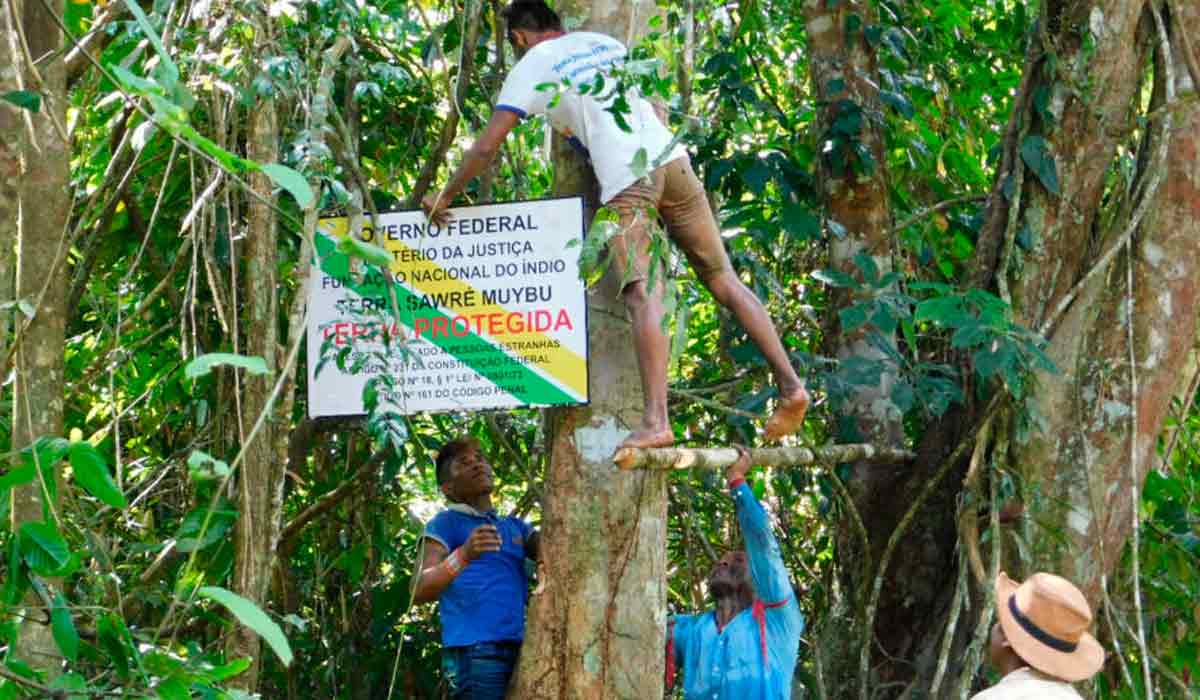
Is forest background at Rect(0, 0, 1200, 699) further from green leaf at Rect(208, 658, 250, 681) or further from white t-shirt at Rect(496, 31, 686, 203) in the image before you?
green leaf at Rect(208, 658, 250, 681)

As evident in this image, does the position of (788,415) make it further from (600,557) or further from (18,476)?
(18,476)

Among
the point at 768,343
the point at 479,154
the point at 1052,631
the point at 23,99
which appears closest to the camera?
the point at 23,99

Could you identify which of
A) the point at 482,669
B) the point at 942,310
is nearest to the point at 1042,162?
the point at 942,310

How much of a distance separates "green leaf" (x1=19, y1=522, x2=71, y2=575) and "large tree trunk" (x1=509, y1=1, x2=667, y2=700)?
1613mm

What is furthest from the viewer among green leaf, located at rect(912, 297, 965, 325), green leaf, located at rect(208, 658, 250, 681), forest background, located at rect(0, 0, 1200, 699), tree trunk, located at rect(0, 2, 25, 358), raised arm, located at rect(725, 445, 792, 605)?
green leaf, located at rect(912, 297, 965, 325)

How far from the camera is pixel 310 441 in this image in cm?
554

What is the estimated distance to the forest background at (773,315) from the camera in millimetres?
4188

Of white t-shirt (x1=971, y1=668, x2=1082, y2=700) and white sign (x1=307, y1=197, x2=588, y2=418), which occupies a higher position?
white sign (x1=307, y1=197, x2=588, y2=418)

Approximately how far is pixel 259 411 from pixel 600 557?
36.8 inches

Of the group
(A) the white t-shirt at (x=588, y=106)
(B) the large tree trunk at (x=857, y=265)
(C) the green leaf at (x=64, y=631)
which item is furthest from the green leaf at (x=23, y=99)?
(B) the large tree trunk at (x=857, y=265)

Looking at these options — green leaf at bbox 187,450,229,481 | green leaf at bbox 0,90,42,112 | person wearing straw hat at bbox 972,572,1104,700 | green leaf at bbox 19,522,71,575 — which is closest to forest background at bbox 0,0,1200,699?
green leaf at bbox 0,90,42,112

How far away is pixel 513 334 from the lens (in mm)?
4180

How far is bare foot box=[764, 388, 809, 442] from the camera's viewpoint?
4375 mm

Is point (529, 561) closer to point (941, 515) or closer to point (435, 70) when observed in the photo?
point (941, 515)
